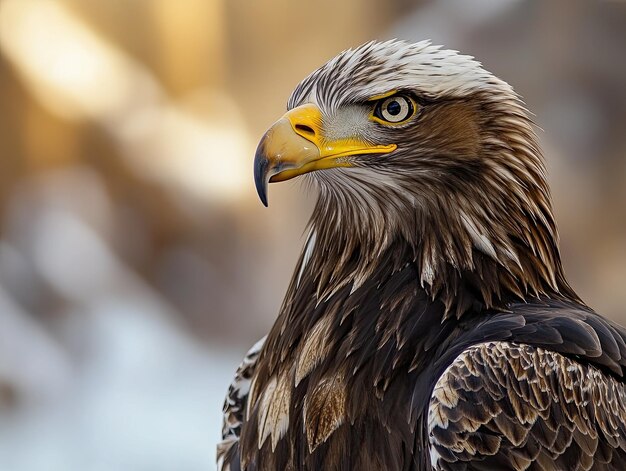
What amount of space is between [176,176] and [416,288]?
3.35m

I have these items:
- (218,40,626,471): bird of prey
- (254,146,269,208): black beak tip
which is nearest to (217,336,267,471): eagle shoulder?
(218,40,626,471): bird of prey

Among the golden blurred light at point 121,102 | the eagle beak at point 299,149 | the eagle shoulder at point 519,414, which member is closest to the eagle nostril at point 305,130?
the eagle beak at point 299,149

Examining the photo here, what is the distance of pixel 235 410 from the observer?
217 cm

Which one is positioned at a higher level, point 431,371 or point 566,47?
point 566,47

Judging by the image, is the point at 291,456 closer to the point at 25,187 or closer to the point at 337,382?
the point at 337,382

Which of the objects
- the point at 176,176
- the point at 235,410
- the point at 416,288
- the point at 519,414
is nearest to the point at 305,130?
the point at 416,288

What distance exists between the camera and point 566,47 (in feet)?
16.5

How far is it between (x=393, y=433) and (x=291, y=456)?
0.22 m

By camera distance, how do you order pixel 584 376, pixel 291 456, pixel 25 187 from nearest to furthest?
1. pixel 584 376
2. pixel 291 456
3. pixel 25 187

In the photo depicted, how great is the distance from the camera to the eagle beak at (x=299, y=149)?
5.57 feet


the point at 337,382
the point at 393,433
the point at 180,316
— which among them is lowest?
the point at 393,433

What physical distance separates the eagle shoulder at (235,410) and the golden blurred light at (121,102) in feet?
9.20

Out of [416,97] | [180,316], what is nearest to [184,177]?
[180,316]

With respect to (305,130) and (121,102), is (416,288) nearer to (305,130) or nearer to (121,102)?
(305,130)
